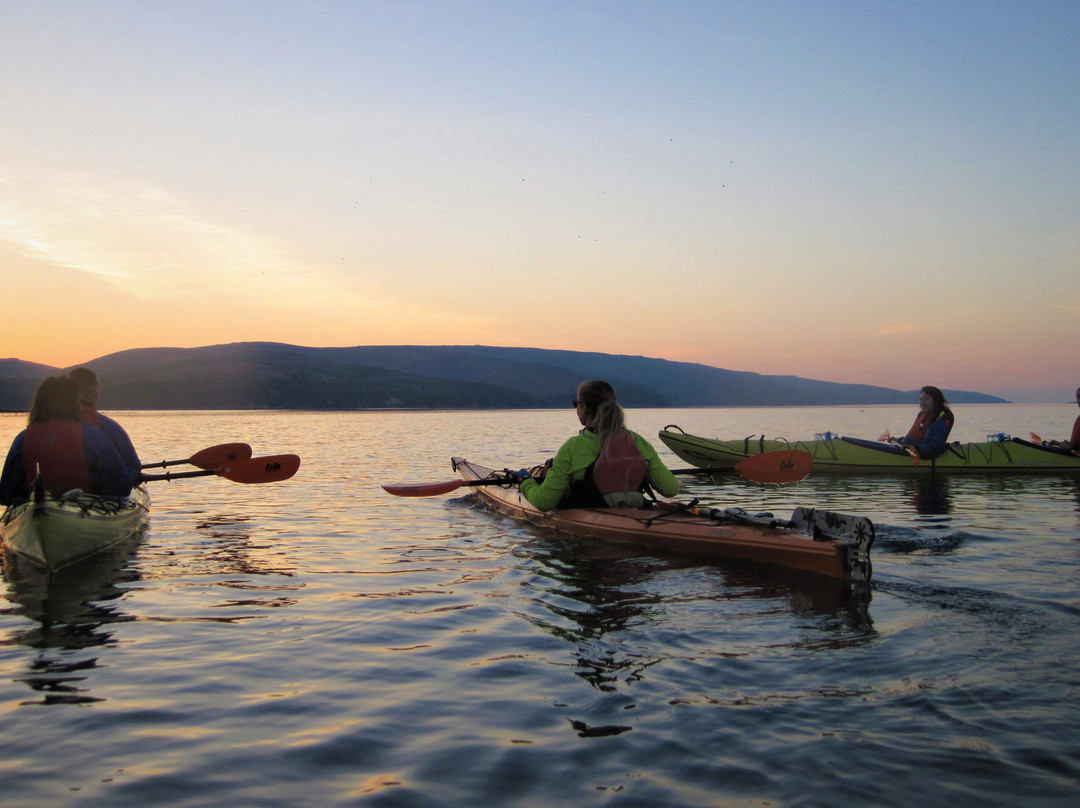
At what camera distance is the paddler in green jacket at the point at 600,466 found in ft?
24.6

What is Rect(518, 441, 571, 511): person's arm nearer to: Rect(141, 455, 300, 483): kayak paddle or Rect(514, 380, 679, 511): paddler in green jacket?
Rect(514, 380, 679, 511): paddler in green jacket

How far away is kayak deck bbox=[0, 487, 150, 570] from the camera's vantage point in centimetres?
668

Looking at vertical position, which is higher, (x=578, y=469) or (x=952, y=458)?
(x=578, y=469)

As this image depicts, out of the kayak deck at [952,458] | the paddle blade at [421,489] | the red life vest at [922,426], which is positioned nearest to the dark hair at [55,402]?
the paddle blade at [421,489]

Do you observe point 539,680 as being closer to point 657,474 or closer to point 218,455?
point 657,474

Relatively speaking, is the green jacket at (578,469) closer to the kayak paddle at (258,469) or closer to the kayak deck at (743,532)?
the kayak deck at (743,532)

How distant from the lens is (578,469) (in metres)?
7.83

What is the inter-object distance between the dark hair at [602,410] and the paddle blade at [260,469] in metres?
4.84

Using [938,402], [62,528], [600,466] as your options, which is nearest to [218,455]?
[62,528]

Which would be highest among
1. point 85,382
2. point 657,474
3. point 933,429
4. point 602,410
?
point 85,382

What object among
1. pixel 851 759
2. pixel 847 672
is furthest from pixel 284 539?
pixel 851 759

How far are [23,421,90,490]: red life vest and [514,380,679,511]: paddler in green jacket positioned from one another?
4.41 metres

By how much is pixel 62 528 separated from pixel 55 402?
4.38 feet

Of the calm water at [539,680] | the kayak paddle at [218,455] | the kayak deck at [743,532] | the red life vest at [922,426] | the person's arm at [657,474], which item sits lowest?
the calm water at [539,680]
